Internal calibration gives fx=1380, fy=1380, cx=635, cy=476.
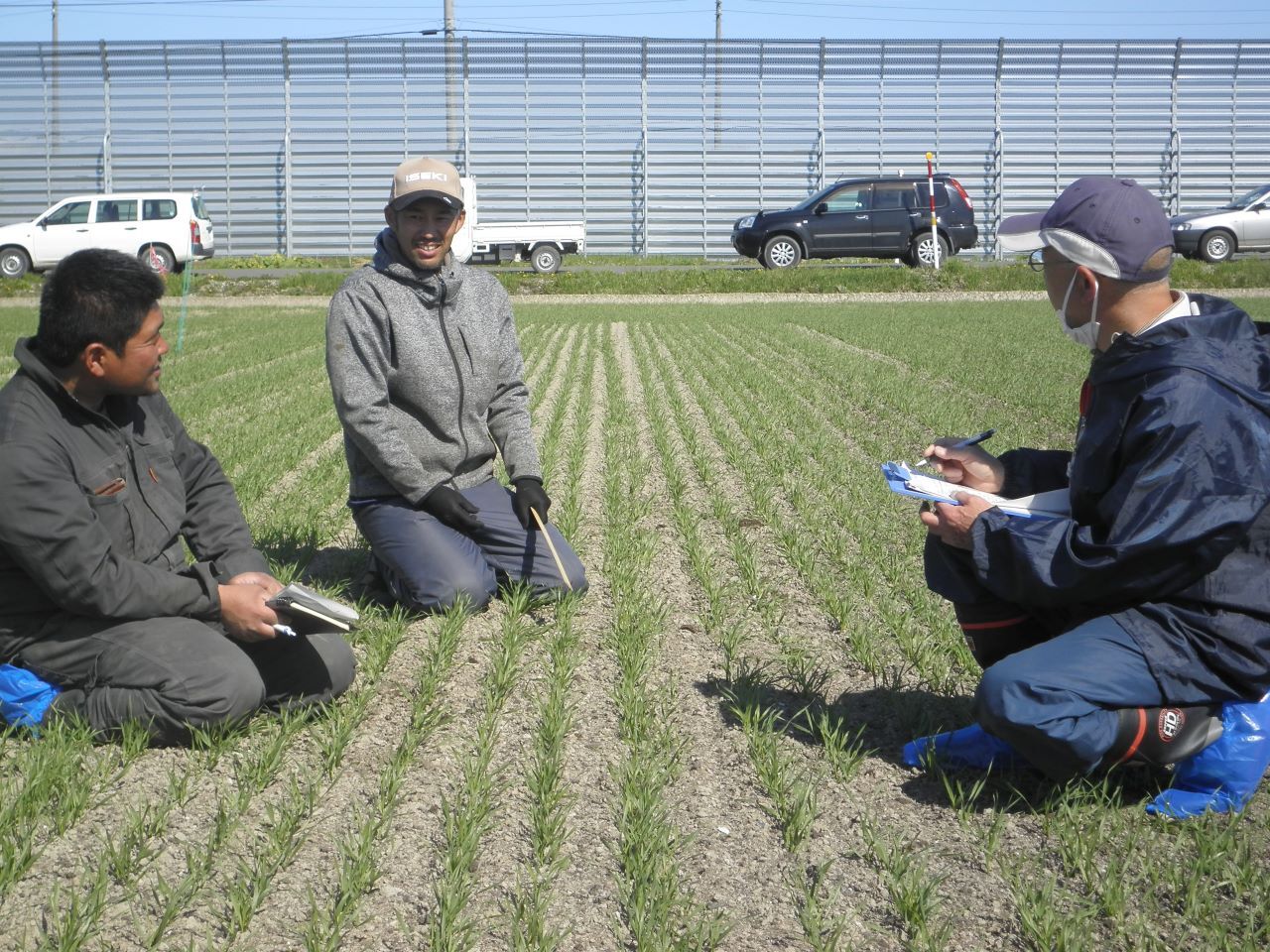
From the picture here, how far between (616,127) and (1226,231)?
1594cm

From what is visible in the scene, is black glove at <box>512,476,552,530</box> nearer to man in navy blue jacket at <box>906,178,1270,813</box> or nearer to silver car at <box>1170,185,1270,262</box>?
man in navy blue jacket at <box>906,178,1270,813</box>

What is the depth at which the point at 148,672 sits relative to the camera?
3975 mm

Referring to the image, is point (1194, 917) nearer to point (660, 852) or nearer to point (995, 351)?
point (660, 852)

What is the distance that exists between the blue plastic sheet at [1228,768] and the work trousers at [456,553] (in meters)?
2.68

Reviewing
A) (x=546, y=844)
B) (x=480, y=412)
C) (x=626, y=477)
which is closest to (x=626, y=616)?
(x=480, y=412)

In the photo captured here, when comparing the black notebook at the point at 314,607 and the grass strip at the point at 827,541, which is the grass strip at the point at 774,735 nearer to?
the grass strip at the point at 827,541

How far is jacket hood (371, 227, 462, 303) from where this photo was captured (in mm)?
5676

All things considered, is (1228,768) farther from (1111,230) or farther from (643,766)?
(643,766)

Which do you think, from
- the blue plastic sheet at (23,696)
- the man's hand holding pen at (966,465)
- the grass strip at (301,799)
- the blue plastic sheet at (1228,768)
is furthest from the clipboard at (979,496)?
the blue plastic sheet at (23,696)

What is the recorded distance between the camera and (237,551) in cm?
452

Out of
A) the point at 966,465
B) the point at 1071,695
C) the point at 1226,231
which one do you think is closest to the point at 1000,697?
the point at 1071,695

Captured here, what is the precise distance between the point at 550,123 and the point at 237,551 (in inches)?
1333

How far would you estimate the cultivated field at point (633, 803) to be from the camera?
3078mm

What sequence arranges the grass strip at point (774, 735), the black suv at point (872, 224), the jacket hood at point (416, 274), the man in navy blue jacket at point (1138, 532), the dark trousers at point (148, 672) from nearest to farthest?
the grass strip at point (774, 735) < the man in navy blue jacket at point (1138, 532) < the dark trousers at point (148, 672) < the jacket hood at point (416, 274) < the black suv at point (872, 224)
